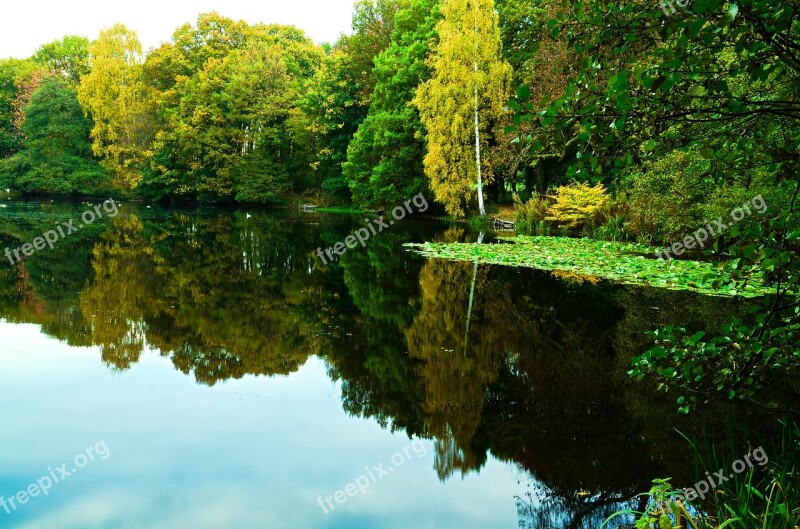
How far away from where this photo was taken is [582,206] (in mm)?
20172

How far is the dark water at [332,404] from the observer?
12.7ft

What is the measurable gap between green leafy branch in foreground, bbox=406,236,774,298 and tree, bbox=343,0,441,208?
1233 cm

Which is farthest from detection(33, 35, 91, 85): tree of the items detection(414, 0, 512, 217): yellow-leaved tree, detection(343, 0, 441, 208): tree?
detection(414, 0, 512, 217): yellow-leaved tree

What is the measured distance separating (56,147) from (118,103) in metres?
6.24

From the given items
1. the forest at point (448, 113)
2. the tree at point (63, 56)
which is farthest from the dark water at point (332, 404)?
the tree at point (63, 56)

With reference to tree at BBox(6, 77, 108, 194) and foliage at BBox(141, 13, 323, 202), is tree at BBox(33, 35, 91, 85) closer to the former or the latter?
tree at BBox(6, 77, 108, 194)

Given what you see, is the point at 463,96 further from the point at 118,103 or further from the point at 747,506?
the point at 118,103

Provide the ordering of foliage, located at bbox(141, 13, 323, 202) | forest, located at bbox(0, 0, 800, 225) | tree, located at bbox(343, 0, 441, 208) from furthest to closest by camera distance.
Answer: foliage, located at bbox(141, 13, 323, 202) < tree, located at bbox(343, 0, 441, 208) < forest, located at bbox(0, 0, 800, 225)

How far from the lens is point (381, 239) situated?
2061 cm

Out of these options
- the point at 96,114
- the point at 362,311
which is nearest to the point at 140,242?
the point at 362,311

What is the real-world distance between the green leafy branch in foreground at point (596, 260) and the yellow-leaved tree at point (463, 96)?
7923 mm

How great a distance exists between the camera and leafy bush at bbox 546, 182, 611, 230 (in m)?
19.6

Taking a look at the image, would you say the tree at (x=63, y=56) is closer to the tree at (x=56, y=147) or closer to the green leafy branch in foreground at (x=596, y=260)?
the tree at (x=56, y=147)

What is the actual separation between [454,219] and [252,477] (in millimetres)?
23828
